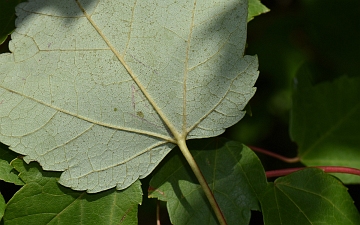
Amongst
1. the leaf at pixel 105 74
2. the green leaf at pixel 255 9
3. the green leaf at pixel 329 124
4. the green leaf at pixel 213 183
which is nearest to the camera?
the leaf at pixel 105 74

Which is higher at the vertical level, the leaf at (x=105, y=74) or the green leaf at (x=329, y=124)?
the leaf at (x=105, y=74)

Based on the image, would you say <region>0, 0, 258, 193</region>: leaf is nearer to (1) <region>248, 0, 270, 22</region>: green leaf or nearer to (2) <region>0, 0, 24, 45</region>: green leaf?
(2) <region>0, 0, 24, 45</region>: green leaf

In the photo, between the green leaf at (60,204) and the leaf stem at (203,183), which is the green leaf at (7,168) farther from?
the leaf stem at (203,183)

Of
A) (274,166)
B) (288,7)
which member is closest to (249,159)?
(274,166)

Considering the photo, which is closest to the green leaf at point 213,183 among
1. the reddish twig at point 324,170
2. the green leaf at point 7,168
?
the reddish twig at point 324,170

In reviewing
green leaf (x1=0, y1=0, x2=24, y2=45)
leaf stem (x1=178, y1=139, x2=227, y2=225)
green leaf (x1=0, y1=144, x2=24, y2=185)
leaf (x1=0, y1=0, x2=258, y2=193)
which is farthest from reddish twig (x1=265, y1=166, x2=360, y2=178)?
green leaf (x1=0, y1=0, x2=24, y2=45)
